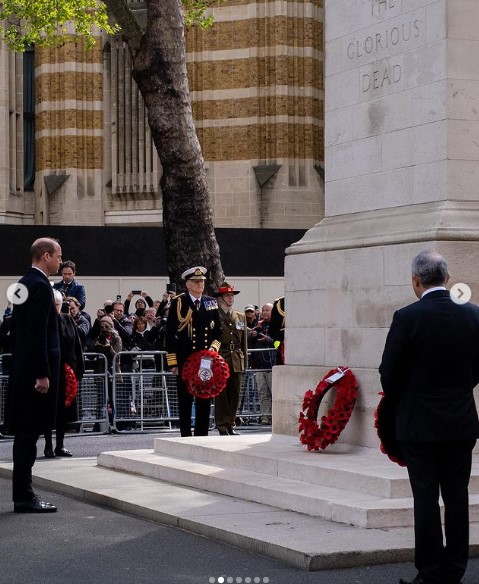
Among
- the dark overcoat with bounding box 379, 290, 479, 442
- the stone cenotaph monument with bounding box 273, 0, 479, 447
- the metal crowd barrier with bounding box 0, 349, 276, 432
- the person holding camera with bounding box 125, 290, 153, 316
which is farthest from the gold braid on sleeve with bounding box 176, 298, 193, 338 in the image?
the dark overcoat with bounding box 379, 290, 479, 442

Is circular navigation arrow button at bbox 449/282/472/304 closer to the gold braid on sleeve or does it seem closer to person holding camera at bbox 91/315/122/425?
the gold braid on sleeve

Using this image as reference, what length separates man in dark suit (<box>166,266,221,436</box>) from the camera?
14.8m

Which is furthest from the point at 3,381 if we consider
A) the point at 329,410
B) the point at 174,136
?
the point at 329,410

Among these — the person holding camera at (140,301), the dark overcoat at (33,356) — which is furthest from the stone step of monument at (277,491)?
the person holding camera at (140,301)

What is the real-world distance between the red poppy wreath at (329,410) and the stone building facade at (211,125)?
22.4m

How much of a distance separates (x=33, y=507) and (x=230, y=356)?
22.4ft

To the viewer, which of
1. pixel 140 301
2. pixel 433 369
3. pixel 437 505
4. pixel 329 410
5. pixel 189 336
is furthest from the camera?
pixel 140 301

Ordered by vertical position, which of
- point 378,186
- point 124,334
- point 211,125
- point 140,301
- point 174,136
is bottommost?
point 124,334

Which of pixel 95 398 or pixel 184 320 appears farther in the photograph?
pixel 95 398

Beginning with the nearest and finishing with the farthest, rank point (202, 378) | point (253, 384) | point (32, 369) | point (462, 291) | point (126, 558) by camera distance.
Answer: point (126, 558), point (32, 369), point (462, 291), point (202, 378), point (253, 384)

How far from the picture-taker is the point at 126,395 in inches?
744

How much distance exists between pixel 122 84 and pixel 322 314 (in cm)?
2363

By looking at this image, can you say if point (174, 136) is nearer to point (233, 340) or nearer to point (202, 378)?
point (233, 340)

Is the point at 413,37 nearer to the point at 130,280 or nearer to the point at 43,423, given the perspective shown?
the point at 43,423
